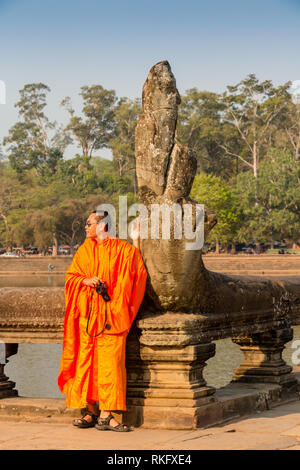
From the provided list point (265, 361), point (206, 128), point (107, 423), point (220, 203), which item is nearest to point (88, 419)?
point (107, 423)

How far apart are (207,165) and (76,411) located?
2884 inches

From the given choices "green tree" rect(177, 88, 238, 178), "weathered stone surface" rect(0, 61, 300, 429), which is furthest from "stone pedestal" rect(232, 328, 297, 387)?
"green tree" rect(177, 88, 238, 178)

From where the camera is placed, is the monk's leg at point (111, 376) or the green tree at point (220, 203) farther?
the green tree at point (220, 203)

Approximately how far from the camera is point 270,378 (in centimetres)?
573

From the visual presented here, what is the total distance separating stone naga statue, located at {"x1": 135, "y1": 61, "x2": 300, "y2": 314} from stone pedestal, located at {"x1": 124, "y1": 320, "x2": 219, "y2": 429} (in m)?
0.26

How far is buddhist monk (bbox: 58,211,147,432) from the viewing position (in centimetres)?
443

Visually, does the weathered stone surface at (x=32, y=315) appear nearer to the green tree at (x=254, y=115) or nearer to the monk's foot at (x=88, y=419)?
the monk's foot at (x=88, y=419)

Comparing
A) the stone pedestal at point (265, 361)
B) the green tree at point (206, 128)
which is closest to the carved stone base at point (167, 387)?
the stone pedestal at point (265, 361)

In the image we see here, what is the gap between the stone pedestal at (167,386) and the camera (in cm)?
441

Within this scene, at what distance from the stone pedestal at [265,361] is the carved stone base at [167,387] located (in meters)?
1.21

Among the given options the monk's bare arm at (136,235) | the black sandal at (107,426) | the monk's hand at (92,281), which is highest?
the monk's bare arm at (136,235)

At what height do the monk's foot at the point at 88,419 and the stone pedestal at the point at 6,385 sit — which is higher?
the stone pedestal at the point at 6,385

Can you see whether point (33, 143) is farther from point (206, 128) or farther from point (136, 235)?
point (136, 235)

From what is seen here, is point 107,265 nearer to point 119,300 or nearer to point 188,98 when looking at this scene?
point 119,300
